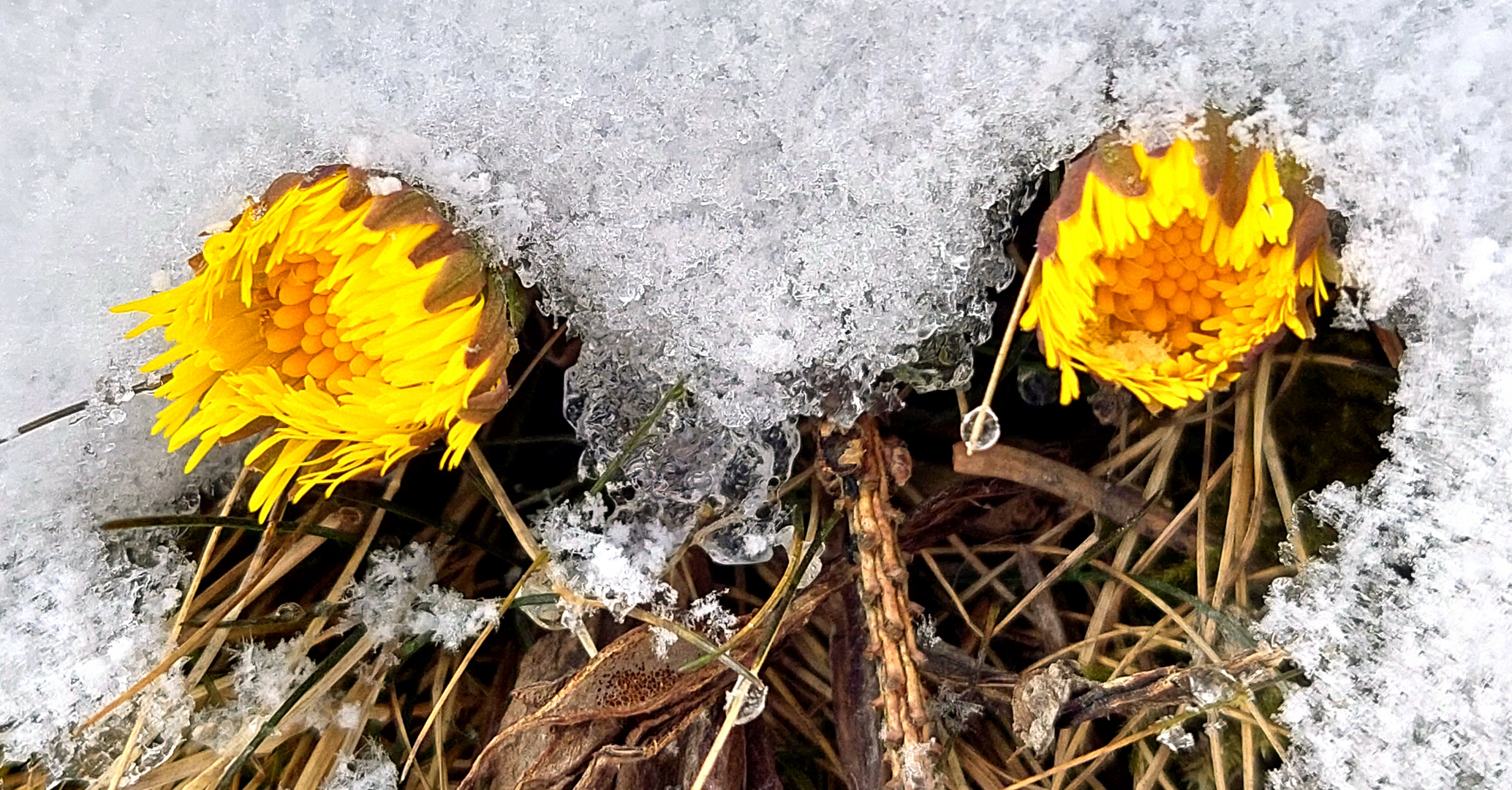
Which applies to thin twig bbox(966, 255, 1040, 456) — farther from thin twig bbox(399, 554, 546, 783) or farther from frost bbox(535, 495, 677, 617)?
thin twig bbox(399, 554, 546, 783)

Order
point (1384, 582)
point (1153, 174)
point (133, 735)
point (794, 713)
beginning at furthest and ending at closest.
A: point (794, 713) < point (133, 735) < point (1384, 582) < point (1153, 174)

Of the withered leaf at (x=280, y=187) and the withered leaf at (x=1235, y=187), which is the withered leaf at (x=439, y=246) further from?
the withered leaf at (x=1235, y=187)

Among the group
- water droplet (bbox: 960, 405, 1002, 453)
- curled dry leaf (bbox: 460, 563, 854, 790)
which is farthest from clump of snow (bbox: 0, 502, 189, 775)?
water droplet (bbox: 960, 405, 1002, 453)

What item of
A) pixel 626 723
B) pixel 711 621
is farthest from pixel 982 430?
pixel 626 723

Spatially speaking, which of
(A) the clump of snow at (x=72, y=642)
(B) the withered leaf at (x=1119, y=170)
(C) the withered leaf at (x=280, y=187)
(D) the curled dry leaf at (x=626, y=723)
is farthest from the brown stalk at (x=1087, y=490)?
(A) the clump of snow at (x=72, y=642)

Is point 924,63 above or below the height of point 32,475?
above

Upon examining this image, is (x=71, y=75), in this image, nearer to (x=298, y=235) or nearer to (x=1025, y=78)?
(x=298, y=235)

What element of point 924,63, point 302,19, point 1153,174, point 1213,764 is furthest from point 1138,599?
point 302,19
